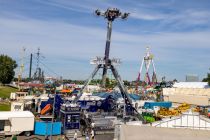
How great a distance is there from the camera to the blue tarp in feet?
107

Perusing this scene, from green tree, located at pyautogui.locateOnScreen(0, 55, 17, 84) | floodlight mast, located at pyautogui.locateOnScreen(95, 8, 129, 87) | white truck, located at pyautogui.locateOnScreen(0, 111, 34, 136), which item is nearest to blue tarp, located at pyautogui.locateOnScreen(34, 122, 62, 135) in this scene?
white truck, located at pyautogui.locateOnScreen(0, 111, 34, 136)

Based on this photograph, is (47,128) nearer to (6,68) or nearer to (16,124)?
(16,124)

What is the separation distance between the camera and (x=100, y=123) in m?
35.8

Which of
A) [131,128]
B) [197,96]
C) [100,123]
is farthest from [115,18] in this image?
[197,96]

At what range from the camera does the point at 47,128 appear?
32719 mm

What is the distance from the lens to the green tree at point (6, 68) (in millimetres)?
97750

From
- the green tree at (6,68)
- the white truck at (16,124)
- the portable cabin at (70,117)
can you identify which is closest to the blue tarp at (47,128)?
the white truck at (16,124)

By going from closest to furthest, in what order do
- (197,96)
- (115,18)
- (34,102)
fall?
(115,18) → (34,102) → (197,96)

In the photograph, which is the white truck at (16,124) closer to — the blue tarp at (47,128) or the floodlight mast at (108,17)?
the blue tarp at (47,128)

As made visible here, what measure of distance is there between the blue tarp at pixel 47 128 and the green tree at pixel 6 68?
71.1 m

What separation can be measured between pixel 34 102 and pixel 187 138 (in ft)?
122

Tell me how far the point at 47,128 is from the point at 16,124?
3.93m

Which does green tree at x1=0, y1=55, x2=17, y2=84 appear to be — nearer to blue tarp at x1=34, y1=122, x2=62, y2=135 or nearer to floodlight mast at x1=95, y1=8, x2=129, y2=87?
floodlight mast at x1=95, y1=8, x2=129, y2=87

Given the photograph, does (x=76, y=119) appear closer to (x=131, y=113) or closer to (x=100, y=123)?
(x=100, y=123)
